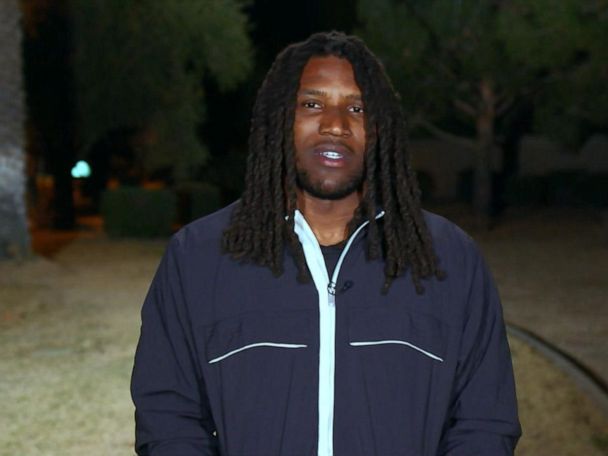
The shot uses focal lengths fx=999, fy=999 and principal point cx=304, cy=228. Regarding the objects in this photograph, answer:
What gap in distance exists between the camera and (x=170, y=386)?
7.24ft

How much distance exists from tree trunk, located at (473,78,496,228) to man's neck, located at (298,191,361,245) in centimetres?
1867

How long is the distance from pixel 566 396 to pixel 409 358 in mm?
4814

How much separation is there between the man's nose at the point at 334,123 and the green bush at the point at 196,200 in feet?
63.9

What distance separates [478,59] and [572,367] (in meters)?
12.5

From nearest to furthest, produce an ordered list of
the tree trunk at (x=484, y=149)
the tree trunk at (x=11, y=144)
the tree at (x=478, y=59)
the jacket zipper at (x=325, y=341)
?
the jacket zipper at (x=325, y=341)
the tree trunk at (x=11, y=144)
the tree at (x=478, y=59)
the tree trunk at (x=484, y=149)

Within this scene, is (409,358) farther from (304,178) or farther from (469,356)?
(304,178)

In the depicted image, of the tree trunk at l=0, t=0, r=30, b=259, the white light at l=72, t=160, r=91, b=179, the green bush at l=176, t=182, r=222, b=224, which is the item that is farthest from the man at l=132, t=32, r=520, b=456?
the white light at l=72, t=160, r=91, b=179

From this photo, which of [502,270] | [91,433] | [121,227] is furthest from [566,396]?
[121,227]

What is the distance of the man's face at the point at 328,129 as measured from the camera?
7.68 ft

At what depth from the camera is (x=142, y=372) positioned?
2.23 m

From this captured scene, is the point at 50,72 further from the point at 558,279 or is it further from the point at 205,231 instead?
the point at 205,231

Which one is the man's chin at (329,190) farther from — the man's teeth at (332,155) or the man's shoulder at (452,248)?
the man's shoulder at (452,248)

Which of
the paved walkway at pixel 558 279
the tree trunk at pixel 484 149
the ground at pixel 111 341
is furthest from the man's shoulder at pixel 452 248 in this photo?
the tree trunk at pixel 484 149

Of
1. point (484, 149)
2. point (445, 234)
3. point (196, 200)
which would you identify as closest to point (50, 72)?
point (196, 200)
